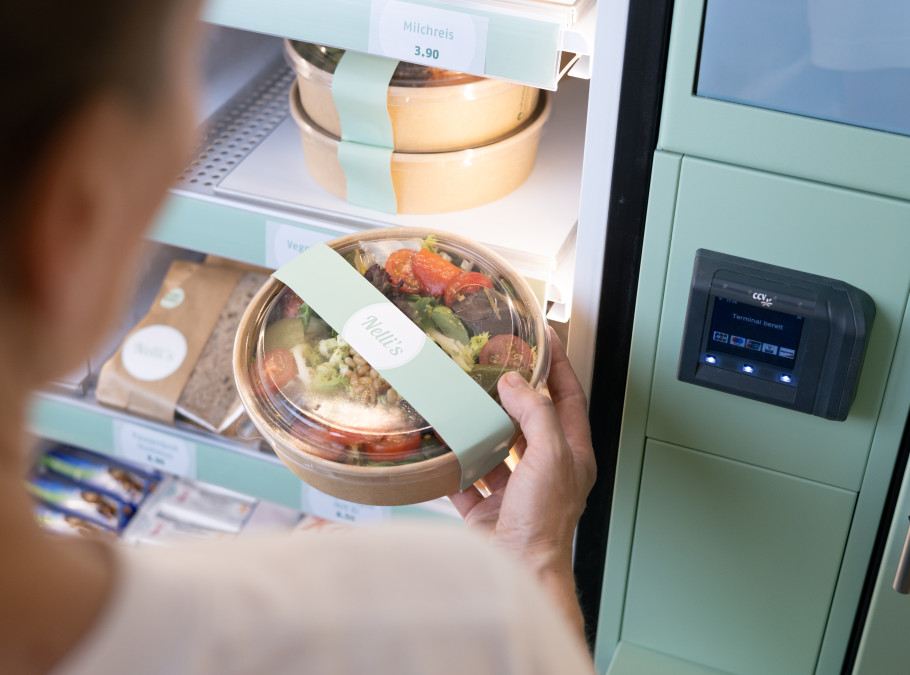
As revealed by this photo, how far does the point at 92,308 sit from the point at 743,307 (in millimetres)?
737

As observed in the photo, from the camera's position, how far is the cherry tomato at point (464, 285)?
42.6 inches

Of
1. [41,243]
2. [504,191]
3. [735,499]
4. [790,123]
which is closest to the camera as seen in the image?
[41,243]

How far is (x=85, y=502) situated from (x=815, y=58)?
1468mm

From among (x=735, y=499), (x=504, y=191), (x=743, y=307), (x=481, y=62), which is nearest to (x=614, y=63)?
(x=481, y=62)

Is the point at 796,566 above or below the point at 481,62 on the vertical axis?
below

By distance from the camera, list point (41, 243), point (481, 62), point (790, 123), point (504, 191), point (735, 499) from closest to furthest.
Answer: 1. point (41, 243)
2. point (790, 123)
3. point (481, 62)
4. point (735, 499)
5. point (504, 191)


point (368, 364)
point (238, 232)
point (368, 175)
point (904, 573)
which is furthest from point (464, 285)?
point (904, 573)

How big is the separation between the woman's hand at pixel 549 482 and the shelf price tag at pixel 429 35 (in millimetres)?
320

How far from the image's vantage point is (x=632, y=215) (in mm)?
1000

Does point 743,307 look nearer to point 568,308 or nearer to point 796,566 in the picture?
point 568,308

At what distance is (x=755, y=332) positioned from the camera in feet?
3.18

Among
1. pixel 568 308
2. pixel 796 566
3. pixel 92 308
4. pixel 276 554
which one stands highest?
pixel 92 308

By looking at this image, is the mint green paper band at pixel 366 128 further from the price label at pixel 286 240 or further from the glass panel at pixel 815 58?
the glass panel at pixel 815 58

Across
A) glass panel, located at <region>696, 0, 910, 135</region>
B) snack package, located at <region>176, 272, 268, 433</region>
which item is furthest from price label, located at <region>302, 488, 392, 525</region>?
glass panel, located at <region>696, 0, 910, 135</region>
